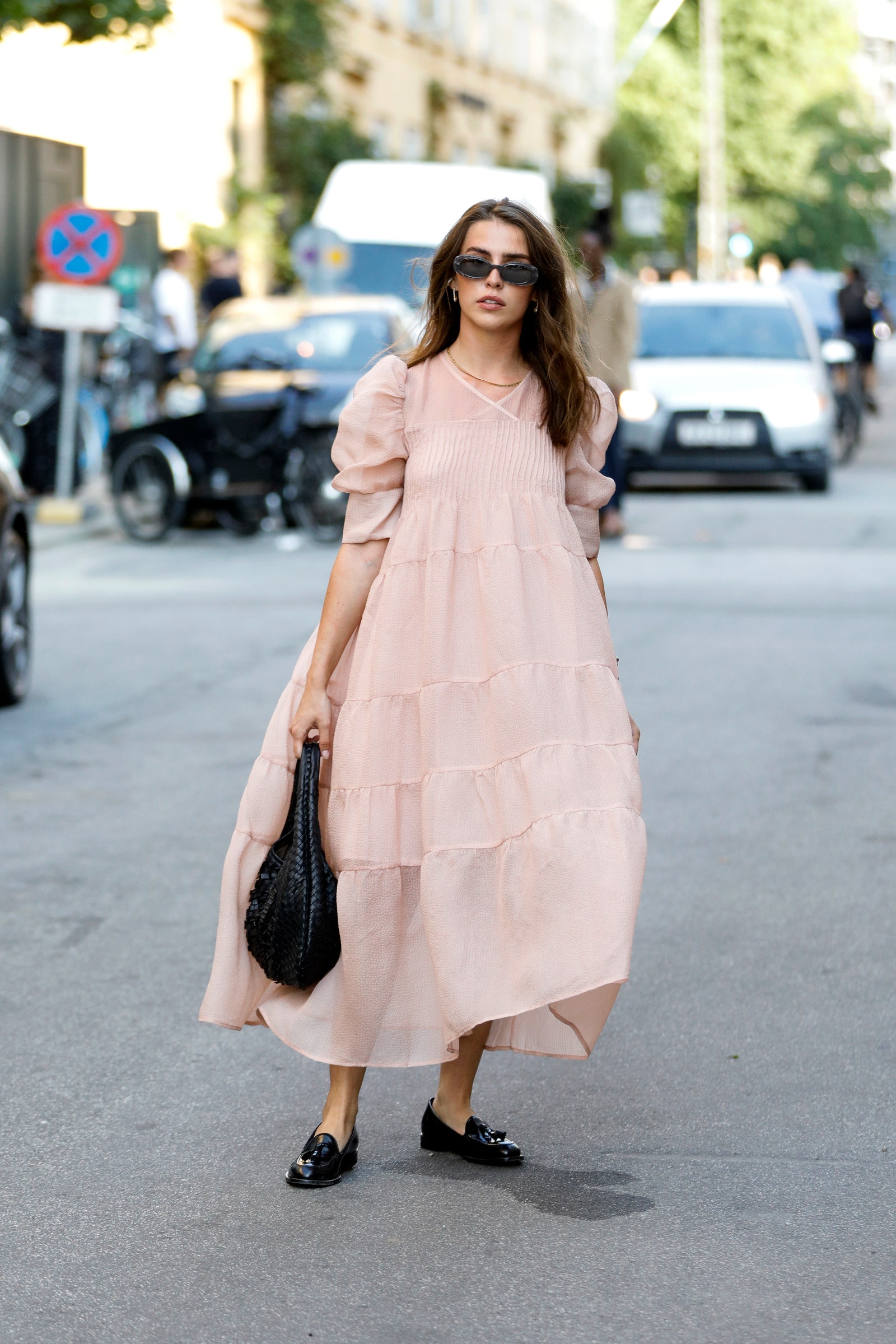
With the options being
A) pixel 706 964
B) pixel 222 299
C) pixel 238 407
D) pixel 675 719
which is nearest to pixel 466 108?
pixel 222 299

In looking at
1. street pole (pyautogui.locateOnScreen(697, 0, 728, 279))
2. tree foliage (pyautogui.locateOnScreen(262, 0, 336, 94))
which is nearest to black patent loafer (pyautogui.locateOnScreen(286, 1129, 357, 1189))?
tree foliage (pyautogui.locateOnScreen(262, 0, 336, 94))

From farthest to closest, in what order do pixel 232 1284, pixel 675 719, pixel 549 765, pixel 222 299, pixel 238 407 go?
1. pixel 222 299
2. pixel 238 407
3. pixel 675 719
4. pixel 549 765
5. pixel 232 1284

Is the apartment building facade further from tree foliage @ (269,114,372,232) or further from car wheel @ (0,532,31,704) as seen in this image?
car wheel @ (0,532,31,704)

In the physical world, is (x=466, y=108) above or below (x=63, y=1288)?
above

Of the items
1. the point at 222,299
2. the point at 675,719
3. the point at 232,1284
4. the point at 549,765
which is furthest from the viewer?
the point at 222,299

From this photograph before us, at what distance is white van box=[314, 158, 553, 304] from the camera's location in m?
23.0

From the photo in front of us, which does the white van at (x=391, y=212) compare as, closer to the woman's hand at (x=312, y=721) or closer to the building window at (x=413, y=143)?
the building window at (x=413, y=143)

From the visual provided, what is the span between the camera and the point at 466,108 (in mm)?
45031

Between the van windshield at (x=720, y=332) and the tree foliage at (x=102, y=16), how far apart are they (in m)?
5.08

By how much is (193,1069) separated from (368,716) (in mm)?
1179

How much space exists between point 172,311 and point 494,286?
56.3ft

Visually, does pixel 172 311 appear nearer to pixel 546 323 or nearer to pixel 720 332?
pixel 720 332

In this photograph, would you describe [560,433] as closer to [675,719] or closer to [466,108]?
[675,719]

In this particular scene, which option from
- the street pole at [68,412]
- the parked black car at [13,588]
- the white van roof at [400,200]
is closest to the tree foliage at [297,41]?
the white van roof at [400,200]
